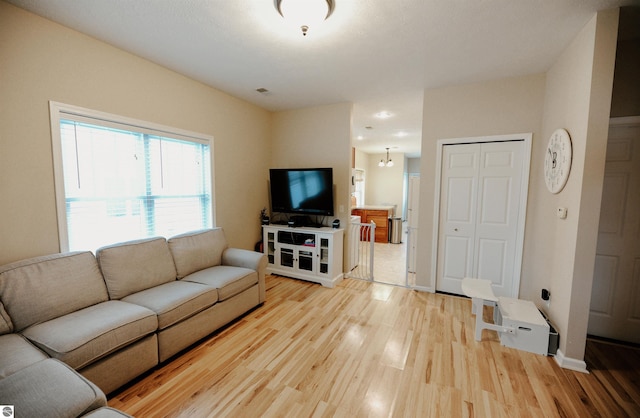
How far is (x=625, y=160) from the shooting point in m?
2.31

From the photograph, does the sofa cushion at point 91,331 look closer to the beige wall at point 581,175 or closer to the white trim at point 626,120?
the beige wall at point 581,175

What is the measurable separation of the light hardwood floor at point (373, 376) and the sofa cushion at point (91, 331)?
40cm

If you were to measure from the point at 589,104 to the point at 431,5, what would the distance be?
1.38 metres

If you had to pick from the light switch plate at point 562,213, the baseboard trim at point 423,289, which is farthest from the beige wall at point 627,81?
the baseboard trim at point 423,289

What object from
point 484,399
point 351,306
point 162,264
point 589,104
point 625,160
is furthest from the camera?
point 351,306

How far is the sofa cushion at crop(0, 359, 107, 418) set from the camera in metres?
1.01

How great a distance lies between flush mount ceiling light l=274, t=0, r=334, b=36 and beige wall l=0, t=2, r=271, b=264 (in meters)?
1.73

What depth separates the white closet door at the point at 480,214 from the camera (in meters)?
3.07

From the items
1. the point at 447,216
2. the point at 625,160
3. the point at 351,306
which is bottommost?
the point at 351,306

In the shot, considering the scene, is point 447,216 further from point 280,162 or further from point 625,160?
point 280,162

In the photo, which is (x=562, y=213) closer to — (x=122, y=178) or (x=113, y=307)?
(x=113, y=307)

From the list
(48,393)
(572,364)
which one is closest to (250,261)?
(48,393)

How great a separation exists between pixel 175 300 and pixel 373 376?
1694 mm

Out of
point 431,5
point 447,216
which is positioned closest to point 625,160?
point 447,216
